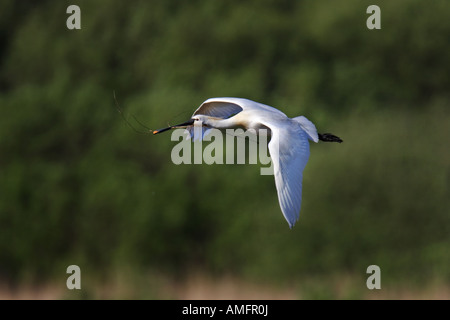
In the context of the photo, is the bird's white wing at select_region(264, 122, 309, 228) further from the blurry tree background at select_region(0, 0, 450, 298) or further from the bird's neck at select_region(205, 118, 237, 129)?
the blurry tree background at select_region(0, 0, 450, 298)

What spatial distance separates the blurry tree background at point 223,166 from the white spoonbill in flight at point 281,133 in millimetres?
5481

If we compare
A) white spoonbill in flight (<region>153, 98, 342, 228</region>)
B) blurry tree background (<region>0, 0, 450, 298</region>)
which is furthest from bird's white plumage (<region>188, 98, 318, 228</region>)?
blurry tree background (<region>0, 0, 450, 298</region>)

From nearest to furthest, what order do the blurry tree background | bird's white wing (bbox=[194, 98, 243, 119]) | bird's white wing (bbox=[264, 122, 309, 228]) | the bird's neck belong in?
bird's white wing (bbox=[264, 122, 309, 228])
the bird's neck
bird's white wing (bbox=[194, 98, 243, 119])
the blurry tree background

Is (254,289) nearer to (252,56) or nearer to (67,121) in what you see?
(67,121)

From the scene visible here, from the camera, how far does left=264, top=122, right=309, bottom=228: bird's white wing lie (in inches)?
244

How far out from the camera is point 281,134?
6727 mm

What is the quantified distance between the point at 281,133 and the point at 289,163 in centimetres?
33

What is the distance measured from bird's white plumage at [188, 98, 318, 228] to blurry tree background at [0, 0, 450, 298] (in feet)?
17.8

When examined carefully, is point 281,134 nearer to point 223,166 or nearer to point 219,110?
point 219,110

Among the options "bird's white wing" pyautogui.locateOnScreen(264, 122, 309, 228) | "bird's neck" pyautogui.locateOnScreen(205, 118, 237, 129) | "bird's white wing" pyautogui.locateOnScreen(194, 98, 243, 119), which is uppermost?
"bird's white wing" pyautogui.locateOnScreen(194, 98, 243, 119)

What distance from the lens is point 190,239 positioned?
17.9 meters

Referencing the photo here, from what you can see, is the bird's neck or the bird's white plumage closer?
the bird's white plumage
